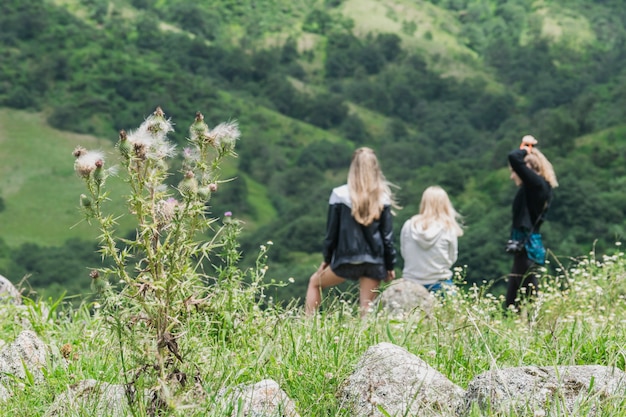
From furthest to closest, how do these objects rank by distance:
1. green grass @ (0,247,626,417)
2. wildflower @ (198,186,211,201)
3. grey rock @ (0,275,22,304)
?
1. grey rock @ (0,275,22,304)
2. green grass @ (0,247,626,417)
3. wildflower @ (198,186,211,201)

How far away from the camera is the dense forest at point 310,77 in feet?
385

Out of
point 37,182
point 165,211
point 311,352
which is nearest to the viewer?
point 165,211

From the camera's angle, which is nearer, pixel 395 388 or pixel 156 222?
pixel 156 222

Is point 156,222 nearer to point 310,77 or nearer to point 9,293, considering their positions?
point 9,293

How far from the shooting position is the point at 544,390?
10.4 feet

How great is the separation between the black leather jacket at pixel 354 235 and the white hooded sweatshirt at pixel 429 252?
22.6 inches

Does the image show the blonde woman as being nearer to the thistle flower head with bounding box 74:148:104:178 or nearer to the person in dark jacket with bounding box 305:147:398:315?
the person in dark jacket with bounding box 305:147:398:315

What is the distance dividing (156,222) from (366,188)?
3732 millimetres

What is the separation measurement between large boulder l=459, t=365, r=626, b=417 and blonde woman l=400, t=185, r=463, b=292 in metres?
4.22

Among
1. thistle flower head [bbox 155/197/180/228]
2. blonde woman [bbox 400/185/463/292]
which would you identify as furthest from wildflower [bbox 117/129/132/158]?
blonde woman [bbox 400/185/463/292]

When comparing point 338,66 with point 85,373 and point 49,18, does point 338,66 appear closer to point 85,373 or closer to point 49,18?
point 49,18

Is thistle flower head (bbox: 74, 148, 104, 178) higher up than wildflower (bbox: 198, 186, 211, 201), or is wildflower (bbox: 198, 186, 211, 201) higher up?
thistle flower head (bbox: 74, 148, 104, 178)

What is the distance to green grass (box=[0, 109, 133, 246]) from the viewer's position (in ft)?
328

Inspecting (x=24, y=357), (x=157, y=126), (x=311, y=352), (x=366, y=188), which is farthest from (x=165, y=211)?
(x=366, y=188)
